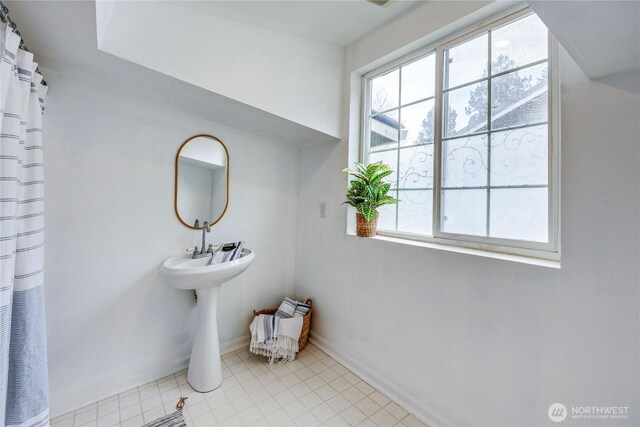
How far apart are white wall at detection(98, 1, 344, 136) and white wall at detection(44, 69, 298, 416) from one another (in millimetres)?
473

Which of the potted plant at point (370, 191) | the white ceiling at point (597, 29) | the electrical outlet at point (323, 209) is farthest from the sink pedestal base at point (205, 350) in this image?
the white ceiling at point (597, 29)

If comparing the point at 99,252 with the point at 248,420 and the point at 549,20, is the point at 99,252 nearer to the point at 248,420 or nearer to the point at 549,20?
the point at 248,420

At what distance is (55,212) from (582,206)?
8.22 feet

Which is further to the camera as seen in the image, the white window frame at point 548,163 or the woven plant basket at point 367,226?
the woven plant basket at point 367,226

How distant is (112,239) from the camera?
157 centimetres

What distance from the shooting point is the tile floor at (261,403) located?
4.64ft

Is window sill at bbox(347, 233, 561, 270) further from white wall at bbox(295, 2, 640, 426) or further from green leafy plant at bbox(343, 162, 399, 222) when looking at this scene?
green leafy plant at bbox(343, 162, 399, 222)

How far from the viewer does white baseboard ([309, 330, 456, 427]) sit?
1.41 metres

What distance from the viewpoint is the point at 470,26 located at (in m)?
1.45

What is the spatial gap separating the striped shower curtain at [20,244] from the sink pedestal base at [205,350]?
68 cm

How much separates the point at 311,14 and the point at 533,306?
1967 millimetres

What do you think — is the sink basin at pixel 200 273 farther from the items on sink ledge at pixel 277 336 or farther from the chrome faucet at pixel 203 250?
the items on sink ledge at pixel 277 336

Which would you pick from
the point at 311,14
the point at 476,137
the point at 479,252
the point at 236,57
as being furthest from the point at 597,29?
the point at 236,57

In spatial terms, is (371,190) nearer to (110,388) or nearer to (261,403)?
(261,403)
